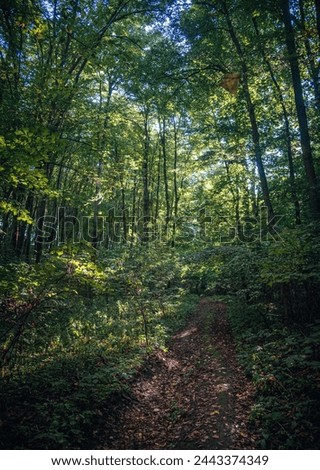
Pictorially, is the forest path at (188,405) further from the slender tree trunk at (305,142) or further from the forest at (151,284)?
the slender tree trunk at (305,142)

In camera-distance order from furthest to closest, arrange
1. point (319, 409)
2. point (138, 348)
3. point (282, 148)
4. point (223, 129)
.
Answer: point (282, 148) < point (223, 129) < point (138, 348) < point (319, 409)

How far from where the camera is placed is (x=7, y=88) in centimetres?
788

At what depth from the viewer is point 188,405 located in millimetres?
5898

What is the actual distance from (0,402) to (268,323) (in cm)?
806

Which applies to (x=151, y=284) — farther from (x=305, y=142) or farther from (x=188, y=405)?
(x=305, y=142)

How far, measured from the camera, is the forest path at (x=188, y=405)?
4641mm

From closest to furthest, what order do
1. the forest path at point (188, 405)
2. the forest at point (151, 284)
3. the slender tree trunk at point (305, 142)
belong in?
the forest path at point (188, 405)
the forest at point (151, 284)
the slender tree trunk at point (305, 142)

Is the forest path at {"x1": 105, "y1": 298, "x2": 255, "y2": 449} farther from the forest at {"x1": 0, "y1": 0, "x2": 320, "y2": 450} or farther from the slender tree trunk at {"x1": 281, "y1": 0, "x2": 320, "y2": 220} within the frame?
the slender tree trunk at {"x1": 281, "y1": 0, "x2": 320, "y2": 220}

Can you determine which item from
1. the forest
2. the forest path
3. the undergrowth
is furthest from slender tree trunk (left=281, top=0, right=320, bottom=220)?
the undergrowth

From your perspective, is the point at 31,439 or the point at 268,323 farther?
the point at 268,323

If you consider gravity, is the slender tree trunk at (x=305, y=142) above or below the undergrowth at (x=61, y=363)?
above

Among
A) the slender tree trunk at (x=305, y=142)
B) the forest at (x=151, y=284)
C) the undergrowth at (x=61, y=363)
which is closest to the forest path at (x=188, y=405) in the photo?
the forest at (x=151, y=284)
